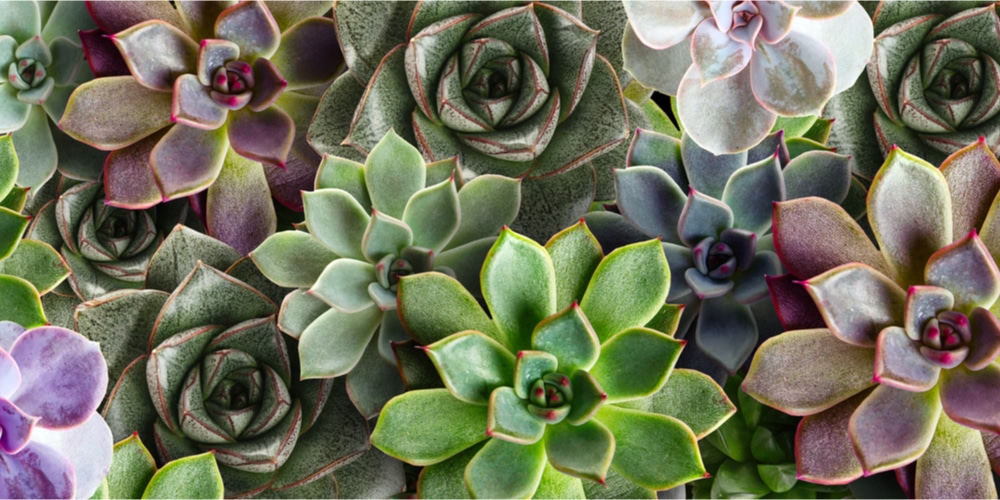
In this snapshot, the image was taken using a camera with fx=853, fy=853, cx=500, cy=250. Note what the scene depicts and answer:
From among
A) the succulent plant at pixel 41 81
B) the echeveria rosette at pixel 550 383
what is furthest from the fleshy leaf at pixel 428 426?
the succulent plant at pixel 41 81

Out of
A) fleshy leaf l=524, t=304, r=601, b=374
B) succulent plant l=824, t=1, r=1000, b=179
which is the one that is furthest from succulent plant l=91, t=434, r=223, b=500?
succulent plant l=824, t=1, r=1000, b=179

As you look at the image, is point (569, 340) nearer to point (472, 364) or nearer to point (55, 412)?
point (472, 364)

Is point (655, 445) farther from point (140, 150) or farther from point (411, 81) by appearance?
point (140, 150)

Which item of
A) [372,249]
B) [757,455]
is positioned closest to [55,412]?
[372,249]

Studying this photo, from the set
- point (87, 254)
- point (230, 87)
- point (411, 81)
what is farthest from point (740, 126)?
point (87, 254)

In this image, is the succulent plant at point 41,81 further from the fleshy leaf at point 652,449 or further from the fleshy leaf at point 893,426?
the fleshy leaf at point 893,426

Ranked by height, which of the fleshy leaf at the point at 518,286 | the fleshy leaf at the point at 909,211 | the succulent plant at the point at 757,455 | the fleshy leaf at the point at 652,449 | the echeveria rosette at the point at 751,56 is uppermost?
the echeveria rosette at the point at 751,56
